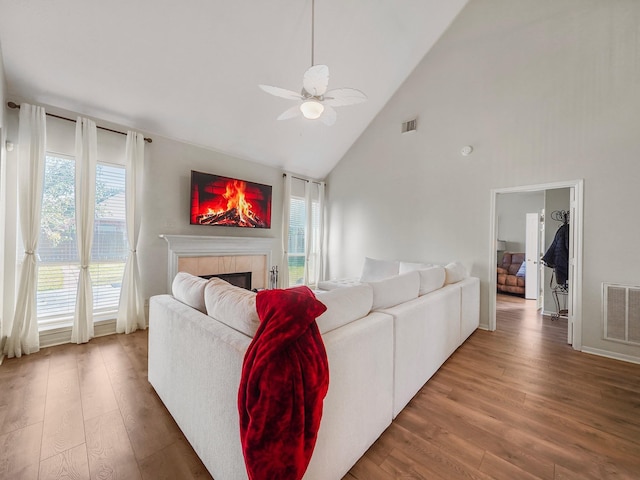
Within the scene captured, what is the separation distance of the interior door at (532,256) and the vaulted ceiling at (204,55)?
4305 mm

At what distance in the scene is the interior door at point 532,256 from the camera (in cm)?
534

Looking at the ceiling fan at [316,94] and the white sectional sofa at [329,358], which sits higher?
the ceiling fan at [316,94]

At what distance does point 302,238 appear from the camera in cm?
553

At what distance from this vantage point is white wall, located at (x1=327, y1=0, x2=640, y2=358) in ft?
9.07

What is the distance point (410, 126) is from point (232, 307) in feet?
14.3

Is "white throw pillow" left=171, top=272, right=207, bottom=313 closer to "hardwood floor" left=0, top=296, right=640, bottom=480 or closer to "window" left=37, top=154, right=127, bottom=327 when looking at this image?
"hardwood floor" left=0, top=296, right=640, bottom=480

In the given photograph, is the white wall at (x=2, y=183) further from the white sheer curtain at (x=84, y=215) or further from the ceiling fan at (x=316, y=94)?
the ceiling fan at (x=316, y=94)

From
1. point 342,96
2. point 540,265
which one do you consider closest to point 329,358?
point 342,96

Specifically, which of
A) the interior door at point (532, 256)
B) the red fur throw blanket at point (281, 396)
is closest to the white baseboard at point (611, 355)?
the interior door at point (532, 256)

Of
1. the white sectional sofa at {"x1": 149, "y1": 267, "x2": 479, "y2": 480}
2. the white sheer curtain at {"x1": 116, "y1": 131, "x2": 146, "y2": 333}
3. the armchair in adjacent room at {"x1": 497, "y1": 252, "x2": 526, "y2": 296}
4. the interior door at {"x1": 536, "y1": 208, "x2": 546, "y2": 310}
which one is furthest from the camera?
the armchair in adjacent room at {"x1": 497, "y1": 252, "x2": 526, "y2": 296}

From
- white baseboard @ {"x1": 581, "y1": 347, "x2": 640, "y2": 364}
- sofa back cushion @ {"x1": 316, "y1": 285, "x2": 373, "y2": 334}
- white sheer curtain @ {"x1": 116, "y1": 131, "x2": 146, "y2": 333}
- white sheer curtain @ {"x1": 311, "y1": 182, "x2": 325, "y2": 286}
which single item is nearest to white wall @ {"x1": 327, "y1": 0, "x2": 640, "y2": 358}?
white baseboard @ {"x1": 581, "y1": 347, "x2": 640, "y2": 364}

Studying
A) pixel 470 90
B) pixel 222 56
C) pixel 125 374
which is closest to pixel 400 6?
pixel 470 90

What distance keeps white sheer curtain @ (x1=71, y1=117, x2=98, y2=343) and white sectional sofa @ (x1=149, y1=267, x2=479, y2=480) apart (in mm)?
1658

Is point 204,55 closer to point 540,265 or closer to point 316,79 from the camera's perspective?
point 316,79
